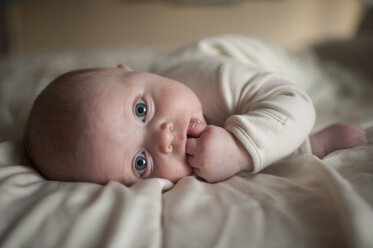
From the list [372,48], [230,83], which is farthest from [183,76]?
[372,48]

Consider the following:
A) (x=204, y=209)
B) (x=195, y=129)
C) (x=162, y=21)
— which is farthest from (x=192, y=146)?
(x=162, y=21)

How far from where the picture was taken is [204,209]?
50 cm

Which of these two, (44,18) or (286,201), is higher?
(286,201)

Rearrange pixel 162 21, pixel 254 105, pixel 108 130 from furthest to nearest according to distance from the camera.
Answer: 1. pixel 162 21
2. pixel 254 105
3. pixel 108 130

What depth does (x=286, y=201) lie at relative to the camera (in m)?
0.50

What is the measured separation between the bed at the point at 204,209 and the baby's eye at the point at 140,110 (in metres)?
0.14

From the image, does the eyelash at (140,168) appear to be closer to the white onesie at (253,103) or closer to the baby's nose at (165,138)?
the baby's nose at (165,138)

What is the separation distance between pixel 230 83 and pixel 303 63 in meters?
0.88

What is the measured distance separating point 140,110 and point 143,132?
1.9 inches

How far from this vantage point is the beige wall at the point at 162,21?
3.52 m

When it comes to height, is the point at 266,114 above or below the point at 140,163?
above

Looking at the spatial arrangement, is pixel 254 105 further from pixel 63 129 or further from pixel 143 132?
pixel 63 129

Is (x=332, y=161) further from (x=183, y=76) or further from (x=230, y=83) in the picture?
(x=183, y=76)

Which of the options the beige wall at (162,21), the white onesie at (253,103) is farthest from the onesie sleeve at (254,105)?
the beige wall at (162,21)
